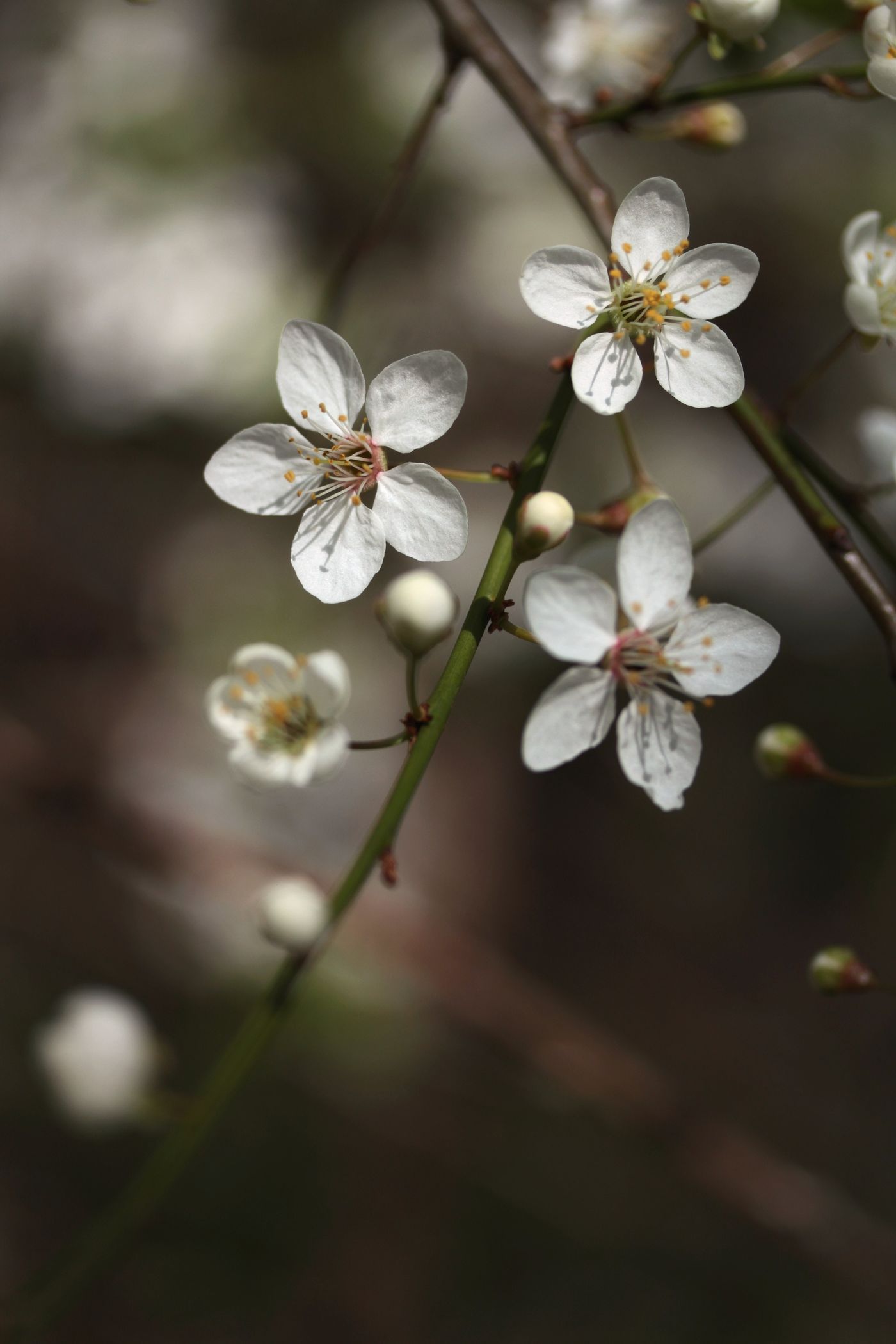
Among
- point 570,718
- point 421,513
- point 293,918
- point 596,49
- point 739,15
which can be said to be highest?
point 596,49

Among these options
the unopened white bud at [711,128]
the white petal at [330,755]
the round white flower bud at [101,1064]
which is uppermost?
the unopened white bud at [711,128]

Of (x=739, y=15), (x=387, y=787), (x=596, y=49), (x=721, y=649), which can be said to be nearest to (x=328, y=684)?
(x=721, y=649)

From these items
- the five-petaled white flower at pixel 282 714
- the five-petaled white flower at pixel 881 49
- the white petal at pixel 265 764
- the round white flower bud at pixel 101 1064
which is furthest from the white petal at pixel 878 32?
the round white flower bud at pixel 101 1064

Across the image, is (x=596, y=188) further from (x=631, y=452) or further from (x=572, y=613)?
(x=572, y=613)

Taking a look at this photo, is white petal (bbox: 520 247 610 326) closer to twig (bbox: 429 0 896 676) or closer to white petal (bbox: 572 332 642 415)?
white petal (bbox: 572 332 642 415)

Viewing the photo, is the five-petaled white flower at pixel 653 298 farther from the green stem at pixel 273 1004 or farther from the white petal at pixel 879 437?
the white petal at pixel 879 437
